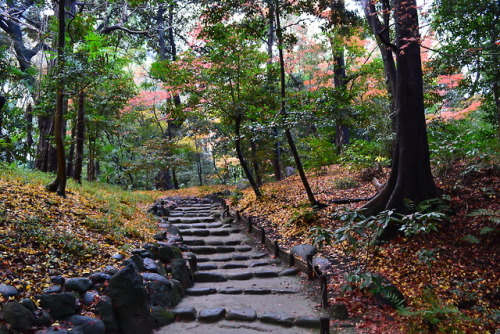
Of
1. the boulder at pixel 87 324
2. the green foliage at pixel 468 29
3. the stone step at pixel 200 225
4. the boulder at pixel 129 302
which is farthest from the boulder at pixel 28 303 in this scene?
the green foliage at pixel 468 29

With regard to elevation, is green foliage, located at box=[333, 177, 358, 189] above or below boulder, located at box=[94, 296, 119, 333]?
above

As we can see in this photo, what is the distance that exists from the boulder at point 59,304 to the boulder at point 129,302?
1.80 feet

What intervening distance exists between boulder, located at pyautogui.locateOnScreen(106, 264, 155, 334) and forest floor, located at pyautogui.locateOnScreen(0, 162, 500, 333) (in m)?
0.84

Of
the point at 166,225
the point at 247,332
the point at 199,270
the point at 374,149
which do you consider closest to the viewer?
the point at 247,332

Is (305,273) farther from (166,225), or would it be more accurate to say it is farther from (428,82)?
(428,82)

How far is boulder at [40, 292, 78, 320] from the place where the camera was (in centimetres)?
402

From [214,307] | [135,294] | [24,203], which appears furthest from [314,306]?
[24,203]

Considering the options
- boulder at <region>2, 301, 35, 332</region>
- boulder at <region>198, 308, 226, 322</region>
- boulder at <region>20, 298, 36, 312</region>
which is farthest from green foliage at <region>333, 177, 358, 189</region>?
boulder at <region>2, 301, 35, 332</region>

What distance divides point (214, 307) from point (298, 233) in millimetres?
3542

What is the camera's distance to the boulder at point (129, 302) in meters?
4.56

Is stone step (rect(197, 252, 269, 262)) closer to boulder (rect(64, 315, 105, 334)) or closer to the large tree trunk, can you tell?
the large tree trunk

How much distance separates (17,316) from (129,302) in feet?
4.57

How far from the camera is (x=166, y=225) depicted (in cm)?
1039

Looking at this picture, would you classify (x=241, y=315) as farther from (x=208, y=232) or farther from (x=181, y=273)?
(x=208, y=232)
